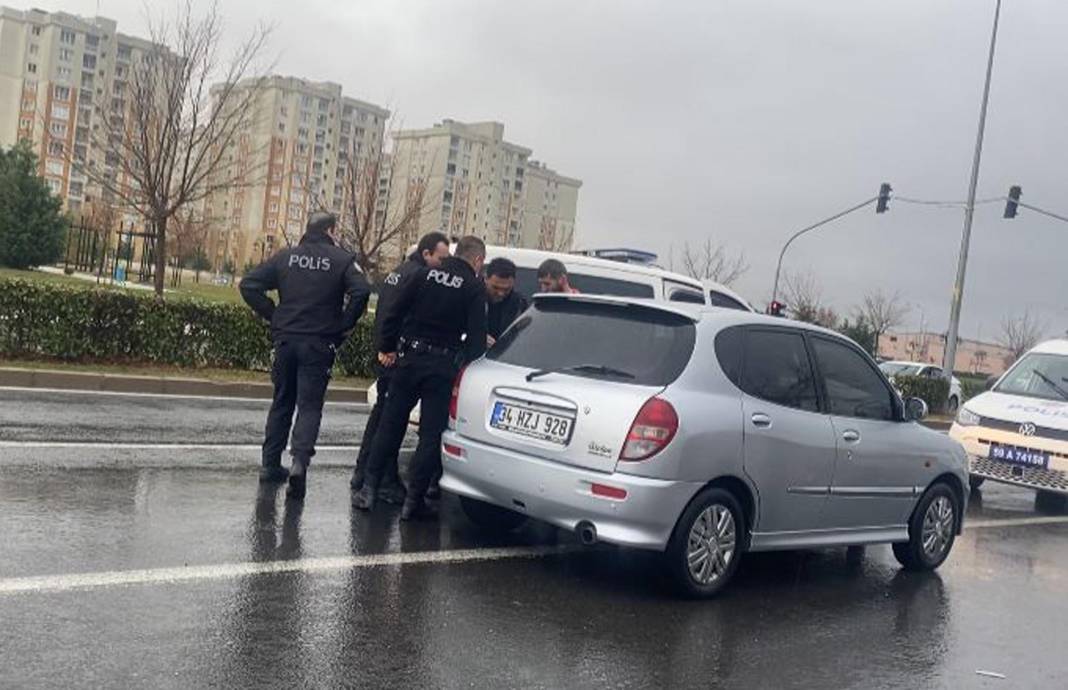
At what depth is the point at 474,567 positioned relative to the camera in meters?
6.35

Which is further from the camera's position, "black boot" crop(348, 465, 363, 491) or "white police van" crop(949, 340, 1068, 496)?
"white police van" crop(949, 340, 1068, 496)

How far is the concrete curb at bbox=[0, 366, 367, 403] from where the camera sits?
12.5 m

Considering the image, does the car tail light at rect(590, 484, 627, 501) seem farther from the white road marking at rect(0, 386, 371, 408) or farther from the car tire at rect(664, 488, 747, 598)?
the white road marking at rect(0, 386, 371, 408)

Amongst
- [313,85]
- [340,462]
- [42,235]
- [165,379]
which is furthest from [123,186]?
[313,85]

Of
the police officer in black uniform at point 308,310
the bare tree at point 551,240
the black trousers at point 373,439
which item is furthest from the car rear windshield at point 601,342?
the bare tree at point 551,240

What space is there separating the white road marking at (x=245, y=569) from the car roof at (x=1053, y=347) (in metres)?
8.02

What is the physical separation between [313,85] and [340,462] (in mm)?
82528

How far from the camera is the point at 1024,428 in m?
11.5

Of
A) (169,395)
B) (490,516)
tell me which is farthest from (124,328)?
(490,516)

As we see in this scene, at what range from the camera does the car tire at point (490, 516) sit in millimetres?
7324

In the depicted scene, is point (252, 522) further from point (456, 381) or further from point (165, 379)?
point (165, 379)

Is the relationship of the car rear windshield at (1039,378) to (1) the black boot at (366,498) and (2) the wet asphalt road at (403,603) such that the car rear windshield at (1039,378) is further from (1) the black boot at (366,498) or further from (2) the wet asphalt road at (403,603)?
(1) the black boot at (366,498)

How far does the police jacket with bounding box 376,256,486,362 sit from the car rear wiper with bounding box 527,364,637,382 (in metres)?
0.78

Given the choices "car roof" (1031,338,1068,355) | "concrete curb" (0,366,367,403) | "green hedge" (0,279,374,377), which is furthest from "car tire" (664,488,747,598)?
"green hedge" (0,279,374,377)
